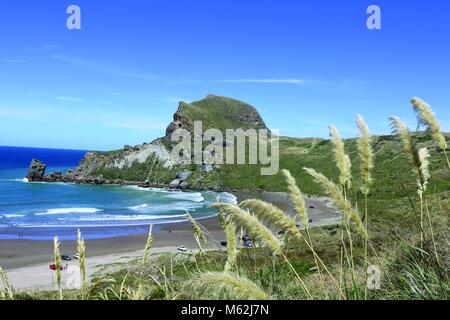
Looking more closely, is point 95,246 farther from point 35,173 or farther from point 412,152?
point 35,173

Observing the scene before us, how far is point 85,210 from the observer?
2943 inches

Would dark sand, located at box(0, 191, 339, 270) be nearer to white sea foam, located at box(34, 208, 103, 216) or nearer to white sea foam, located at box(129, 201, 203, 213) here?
white sea foam, located at box(129, 201, 203, 213)

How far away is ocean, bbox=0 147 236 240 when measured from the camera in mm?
56281

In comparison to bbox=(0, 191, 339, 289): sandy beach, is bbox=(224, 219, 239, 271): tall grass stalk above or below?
above

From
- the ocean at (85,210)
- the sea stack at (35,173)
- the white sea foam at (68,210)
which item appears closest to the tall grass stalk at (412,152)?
the ocean at (85,210)

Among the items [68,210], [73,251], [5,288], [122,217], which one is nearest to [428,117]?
[5,288]

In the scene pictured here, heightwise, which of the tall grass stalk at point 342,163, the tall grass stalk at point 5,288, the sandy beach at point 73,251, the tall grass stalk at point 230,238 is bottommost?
the sandy beach at point 73,251

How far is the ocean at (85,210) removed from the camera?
56.3 meters

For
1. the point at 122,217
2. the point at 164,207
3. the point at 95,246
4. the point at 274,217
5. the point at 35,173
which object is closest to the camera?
the point at 274,217

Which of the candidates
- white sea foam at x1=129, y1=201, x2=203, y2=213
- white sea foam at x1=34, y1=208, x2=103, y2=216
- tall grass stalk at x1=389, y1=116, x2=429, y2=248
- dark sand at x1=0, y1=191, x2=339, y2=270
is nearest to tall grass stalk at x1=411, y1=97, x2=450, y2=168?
tall grass stalk at x1=389, y1=116, x2=429, y2=248

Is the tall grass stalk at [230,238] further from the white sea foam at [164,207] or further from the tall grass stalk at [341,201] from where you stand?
the white sea foam at [164,207]

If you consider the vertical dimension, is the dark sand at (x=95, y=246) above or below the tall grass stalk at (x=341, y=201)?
below

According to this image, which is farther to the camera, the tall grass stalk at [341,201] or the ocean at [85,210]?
the ocean at [85,210]
